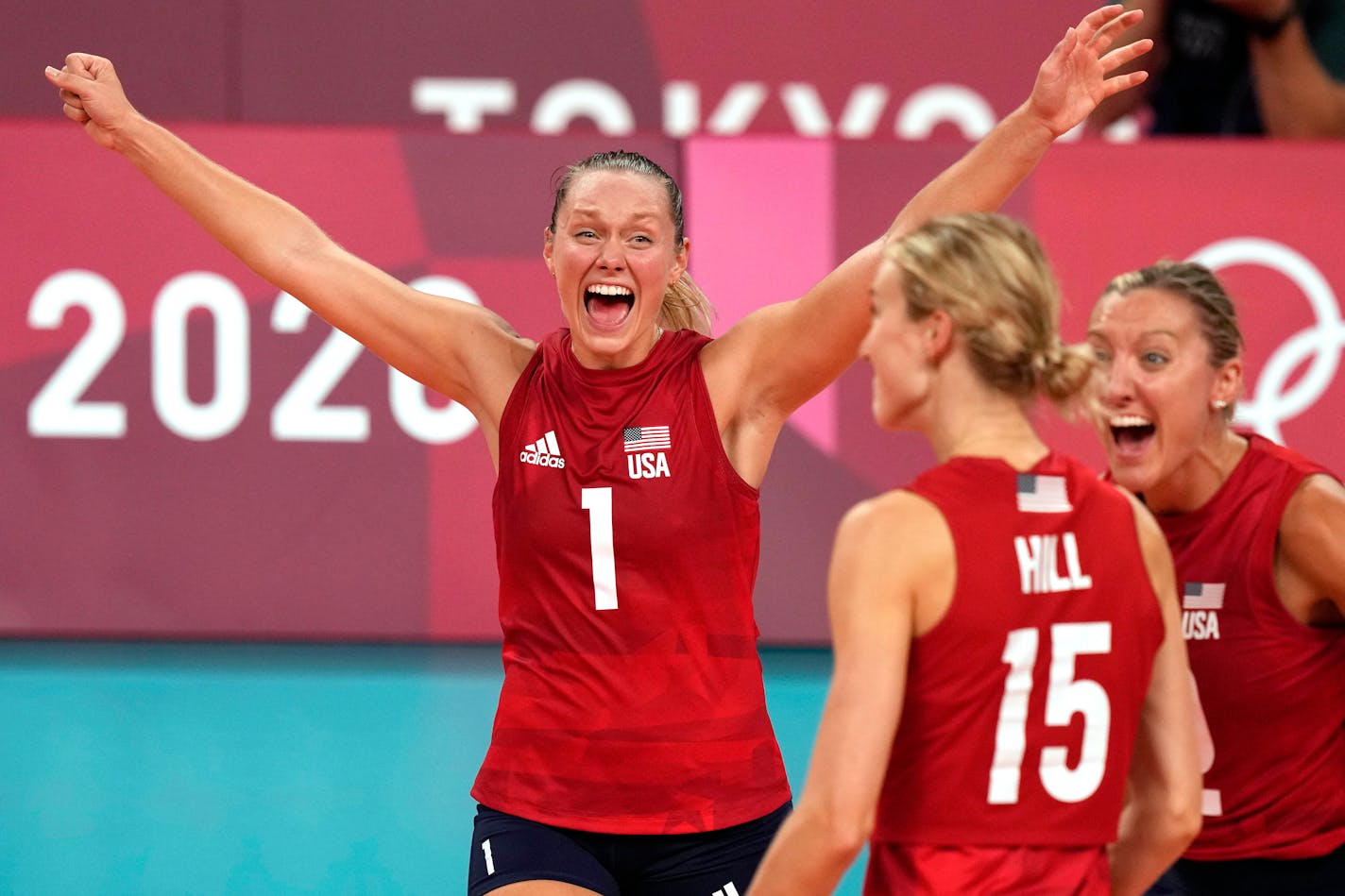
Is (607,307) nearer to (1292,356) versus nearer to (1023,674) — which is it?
(1023,674)

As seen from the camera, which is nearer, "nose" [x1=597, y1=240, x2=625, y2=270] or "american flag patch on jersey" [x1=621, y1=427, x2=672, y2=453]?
"american flag patch on jersey" [x1=621, y1=427, x2=672, y2=453]

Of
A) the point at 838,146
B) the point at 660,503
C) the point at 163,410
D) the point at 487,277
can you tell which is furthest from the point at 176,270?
the point at 660,503

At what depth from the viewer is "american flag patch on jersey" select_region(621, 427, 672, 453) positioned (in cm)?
312

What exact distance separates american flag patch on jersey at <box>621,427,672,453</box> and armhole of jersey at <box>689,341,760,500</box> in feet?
0.21

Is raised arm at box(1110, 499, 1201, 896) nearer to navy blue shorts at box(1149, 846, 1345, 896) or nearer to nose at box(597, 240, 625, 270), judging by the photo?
navy blue shorts at box(1149, 846, 1345, 896)

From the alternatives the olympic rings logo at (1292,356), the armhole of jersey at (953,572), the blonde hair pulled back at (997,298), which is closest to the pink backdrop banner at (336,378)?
the olympic rings logo at (1292,356)

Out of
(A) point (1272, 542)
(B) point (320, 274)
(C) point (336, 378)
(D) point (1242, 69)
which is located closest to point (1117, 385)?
(A) point (1272, 542)

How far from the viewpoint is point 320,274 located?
10.9 ft

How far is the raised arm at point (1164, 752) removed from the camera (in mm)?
2342

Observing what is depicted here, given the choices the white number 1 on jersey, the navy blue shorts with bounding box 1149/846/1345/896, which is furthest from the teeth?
the navy blue shorts with bounding box 1149/846/1345/896

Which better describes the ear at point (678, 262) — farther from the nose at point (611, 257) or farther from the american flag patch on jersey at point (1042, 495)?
the american flag patch on jersey at point (1042, 495)

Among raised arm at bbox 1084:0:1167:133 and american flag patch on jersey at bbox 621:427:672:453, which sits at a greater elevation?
raised arm at bbox 1084:0:1167:133

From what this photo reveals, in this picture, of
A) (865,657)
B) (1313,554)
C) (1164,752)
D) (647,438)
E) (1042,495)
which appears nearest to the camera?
(865,657)

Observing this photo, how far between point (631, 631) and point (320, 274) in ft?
3.13
